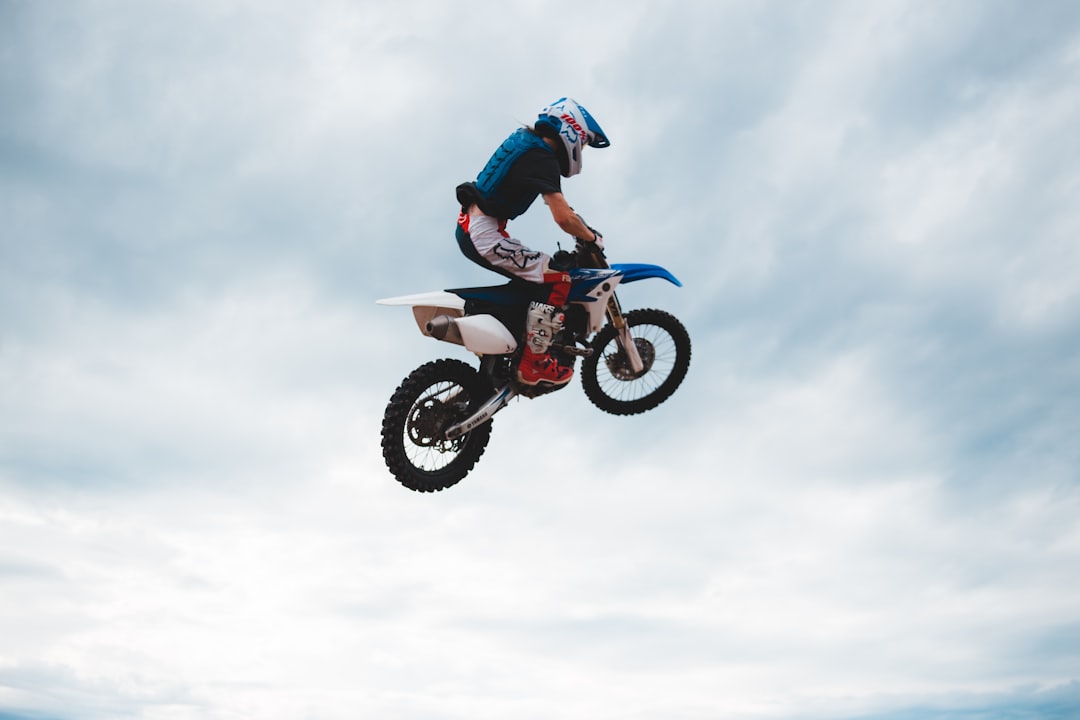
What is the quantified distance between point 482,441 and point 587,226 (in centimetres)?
282

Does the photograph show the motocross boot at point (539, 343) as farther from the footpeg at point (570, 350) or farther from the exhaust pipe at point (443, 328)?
the exhaust pipe at point (443, 328)

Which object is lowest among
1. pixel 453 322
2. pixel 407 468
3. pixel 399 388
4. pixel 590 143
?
pixel 407 468

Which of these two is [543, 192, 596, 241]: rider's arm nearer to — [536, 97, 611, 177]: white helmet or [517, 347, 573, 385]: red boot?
[536, 97, 611, 177]: white helmet

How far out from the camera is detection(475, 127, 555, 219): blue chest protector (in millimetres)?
11445

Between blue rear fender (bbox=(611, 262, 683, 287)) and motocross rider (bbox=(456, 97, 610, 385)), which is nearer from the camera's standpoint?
motocross rider (bbox=(456, 97, 610, 385))

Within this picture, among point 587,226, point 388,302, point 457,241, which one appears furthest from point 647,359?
point 388,302

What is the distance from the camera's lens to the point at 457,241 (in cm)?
1203

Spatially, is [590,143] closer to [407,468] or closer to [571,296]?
[571,296]

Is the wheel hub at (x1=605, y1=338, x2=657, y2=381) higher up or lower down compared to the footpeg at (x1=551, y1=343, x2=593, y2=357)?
higher up

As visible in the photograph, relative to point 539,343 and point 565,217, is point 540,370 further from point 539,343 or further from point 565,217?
point 565,217

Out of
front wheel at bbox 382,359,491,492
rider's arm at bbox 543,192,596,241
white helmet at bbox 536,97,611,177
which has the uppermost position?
white helmet at bbox 536,97,611,177

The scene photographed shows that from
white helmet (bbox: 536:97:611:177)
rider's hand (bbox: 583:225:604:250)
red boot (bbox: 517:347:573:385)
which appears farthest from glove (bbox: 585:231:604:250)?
red boot (bbox: 517:347:573:385)

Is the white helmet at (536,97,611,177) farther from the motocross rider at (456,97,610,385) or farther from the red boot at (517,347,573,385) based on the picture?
the red boot at (517,347,573,385)

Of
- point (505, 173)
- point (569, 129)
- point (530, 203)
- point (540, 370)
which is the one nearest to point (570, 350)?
point (540, 370)
